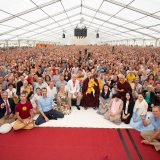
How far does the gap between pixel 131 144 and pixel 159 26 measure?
11897 millimetres

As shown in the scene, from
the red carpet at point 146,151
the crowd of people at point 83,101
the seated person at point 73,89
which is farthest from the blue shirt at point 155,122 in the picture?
the seated person at point 73,89

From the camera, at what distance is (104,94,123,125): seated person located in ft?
17.1

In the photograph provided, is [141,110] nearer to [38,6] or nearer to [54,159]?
[54,159]

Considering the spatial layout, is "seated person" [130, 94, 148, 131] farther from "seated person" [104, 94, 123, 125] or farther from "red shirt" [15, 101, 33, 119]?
"red shirt" [15, 101, 33, 119]

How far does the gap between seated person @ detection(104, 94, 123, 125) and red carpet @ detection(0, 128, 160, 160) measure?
476mm

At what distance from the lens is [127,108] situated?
5375mm

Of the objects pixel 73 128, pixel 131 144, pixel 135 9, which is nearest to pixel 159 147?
pixel 131 144

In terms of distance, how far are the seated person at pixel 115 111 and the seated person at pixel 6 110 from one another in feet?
9.06

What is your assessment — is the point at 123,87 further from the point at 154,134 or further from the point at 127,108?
the point at 154,134

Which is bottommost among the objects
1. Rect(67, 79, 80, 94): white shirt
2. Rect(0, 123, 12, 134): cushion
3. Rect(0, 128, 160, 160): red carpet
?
Rect(0, 128, 160, 160): red carpet

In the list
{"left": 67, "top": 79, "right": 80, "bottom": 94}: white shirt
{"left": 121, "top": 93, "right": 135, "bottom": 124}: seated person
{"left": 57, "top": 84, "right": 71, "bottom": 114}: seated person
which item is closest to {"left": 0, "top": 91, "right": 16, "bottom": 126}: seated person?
{"left": 57, "top": 84, "right": 71, "bottom": 114}: seated person

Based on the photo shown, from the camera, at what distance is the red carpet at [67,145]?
3754mm

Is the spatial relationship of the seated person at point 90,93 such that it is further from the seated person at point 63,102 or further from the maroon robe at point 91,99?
→ the seated person at point 63,102

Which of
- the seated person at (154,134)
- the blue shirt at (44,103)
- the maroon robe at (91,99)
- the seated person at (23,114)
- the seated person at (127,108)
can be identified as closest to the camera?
the seated person at (154,134)
